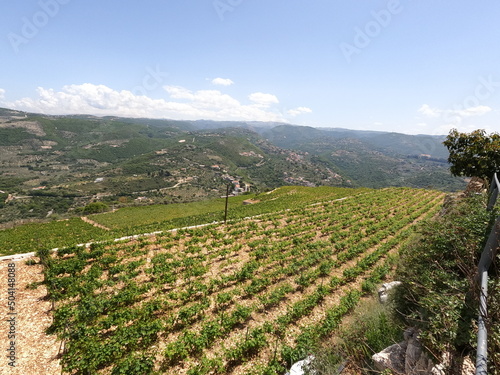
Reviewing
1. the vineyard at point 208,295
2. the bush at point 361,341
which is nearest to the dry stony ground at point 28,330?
the vineyard at point 208,295

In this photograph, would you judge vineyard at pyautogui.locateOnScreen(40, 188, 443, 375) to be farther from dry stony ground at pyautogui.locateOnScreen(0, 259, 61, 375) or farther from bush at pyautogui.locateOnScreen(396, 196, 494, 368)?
bush at pyautogui.locateOnScreen(396, 196, 494, 368)

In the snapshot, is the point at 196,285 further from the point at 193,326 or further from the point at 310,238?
the point at 310,238

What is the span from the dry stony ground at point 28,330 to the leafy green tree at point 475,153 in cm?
3316

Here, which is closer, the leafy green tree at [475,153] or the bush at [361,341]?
the bush at [361,341]

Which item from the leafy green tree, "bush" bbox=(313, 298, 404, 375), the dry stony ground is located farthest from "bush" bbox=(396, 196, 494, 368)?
the leafy green tree

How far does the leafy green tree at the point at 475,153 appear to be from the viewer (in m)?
21.7

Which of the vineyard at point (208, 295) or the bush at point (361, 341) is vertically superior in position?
the bush at point (361, 341)

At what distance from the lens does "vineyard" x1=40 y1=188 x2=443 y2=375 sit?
9.01 metres

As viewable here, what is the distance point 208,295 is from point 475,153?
3065 cm

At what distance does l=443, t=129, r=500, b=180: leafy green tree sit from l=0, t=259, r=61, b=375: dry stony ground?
33165 millimetres

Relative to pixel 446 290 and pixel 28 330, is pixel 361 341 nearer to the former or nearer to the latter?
pixel 446 290

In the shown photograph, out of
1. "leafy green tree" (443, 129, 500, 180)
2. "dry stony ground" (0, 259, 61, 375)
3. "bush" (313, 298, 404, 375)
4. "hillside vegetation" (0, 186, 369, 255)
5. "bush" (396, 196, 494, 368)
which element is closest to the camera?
"bush" (396, 196, 494, 368)

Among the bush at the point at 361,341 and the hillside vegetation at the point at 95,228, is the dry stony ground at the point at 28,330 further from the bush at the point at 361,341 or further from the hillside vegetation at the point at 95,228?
the bush at the point at 361,341

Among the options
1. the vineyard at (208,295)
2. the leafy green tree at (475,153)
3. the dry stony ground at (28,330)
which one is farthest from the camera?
the leafy green tree at (475,153)
